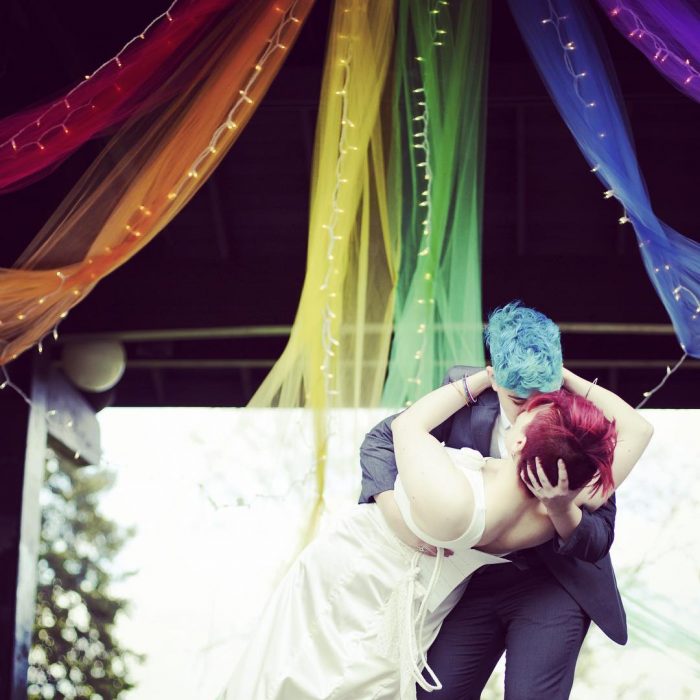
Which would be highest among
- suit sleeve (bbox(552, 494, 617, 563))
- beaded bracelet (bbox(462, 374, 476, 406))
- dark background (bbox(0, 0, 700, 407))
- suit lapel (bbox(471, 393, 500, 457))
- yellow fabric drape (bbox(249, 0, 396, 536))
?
dark background (bbox(0, 0, 700, 407))

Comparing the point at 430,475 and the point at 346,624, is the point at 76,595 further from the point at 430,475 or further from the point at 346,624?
the point at 430,475

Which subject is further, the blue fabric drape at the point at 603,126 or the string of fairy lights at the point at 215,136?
the string of fairy lights at the point at 215,136

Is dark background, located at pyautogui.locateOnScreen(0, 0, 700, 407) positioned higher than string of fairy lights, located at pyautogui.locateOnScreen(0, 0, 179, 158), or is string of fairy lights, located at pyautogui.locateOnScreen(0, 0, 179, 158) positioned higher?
dark background, located at pyautogui.locateOnScreen(0, 0, 700, 407)

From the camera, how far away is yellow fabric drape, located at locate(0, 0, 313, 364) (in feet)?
8.87

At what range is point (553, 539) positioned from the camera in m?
1.91

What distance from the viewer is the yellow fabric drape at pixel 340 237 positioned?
9.00 ft

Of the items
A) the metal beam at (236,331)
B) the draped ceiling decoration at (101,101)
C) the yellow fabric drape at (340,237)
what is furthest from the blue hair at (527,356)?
the metal beam at (236,331)

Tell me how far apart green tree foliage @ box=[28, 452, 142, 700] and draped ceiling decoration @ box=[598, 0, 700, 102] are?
4486 millimetres

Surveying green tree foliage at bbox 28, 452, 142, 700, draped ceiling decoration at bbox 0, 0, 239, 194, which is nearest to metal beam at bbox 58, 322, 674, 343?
green tree foliage at bbox 28, 452, 142, 700

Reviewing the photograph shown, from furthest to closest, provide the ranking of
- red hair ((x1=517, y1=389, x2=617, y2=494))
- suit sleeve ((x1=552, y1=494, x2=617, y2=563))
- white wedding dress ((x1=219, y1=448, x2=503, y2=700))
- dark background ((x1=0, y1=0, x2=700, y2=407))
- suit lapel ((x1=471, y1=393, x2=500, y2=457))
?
dark background ((x1=0, y1=0, x2=700, y2=407))
suit lapel ((x1=471, y1=393, x2=500, y2=457))
white wedding dress ((x1=219, y1=448, x2=503, y2=700))
suit sleeve ((x1=552, y1=494, x2=617, y2=563))
red hair ((x1=517, y1=389, x2=617, y2=494))

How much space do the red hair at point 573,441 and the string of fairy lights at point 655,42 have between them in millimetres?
1161

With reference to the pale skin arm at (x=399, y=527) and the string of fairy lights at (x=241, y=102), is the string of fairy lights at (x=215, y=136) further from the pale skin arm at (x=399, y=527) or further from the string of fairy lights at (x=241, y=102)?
the pale skin arm at (x=399, y=527)

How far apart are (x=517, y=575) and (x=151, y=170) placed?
1.41m

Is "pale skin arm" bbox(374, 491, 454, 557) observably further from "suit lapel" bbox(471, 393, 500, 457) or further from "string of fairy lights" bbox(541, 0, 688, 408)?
"string of fairy lights" bbox(541, 0, 688, 408)
